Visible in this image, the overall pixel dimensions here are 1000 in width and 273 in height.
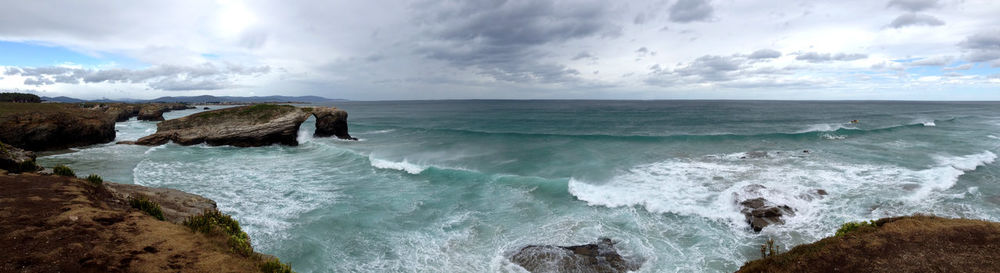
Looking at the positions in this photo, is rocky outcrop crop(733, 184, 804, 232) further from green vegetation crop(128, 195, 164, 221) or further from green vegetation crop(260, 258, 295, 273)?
green vegetation crop(128, 195, 164, 221)

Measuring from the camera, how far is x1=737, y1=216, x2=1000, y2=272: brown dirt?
26.3 ft

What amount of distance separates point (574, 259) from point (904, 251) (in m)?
7.70

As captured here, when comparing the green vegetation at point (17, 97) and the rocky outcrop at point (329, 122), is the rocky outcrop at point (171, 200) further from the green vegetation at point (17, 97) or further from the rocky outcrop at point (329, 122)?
the green vegetation at point (17, 97)

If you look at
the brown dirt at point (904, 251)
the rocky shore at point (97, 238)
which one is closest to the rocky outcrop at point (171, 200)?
the rocky shore at point (97, 238)

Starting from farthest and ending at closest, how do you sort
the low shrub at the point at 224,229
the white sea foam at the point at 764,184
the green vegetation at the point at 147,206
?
1. the white sea foam at the point at 764,184
2. the green vegetation at the point at 147,206
3. the low shrub at the point at 224,229

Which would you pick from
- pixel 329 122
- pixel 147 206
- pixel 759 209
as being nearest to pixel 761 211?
pixel 759 209

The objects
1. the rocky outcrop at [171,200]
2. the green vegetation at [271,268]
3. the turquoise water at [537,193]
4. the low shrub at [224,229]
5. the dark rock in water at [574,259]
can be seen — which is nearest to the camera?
the green vegetation at [271,268]

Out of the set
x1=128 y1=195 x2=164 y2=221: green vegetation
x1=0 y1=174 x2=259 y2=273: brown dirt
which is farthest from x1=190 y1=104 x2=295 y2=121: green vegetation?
x1=0 y1=174 x2=259 y2=273: brown dirt

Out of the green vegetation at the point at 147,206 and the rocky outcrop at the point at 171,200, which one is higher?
the green vegetation at the point at 147,206

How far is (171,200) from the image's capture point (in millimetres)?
12078

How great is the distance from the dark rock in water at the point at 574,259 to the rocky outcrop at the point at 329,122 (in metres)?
36.2

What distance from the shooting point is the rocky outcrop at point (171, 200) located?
1087 centimetres

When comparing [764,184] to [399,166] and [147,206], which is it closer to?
[399,166]

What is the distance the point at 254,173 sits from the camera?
931 inches
